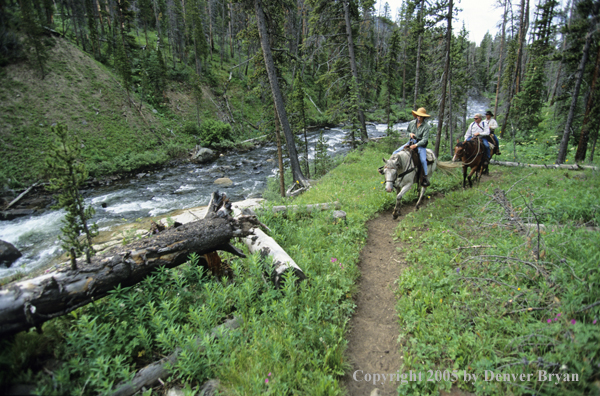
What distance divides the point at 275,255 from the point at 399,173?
5.76 metres

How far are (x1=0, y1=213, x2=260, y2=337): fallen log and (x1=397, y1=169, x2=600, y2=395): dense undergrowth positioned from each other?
3.48 metres

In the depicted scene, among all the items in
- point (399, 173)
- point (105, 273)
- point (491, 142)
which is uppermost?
point (491, 142)

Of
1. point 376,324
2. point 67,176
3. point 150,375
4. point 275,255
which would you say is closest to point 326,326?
point 376,324

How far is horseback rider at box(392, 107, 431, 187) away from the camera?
28.7 feet

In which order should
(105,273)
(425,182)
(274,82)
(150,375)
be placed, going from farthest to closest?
(274,82) < (425,182) < (105,273) < (150,375)

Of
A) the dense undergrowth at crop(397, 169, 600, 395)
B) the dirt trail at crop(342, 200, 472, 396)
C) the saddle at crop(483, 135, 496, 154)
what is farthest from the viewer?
the saddle at crop(483, 135, 496, 154)

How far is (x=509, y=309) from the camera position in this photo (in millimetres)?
3660

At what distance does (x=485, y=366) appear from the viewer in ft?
10.3

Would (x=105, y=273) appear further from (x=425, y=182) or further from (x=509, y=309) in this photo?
(x=425, y=182)

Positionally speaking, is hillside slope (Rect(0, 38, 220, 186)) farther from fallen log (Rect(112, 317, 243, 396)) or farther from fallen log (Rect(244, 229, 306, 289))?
fallen log (Rect(112, 317, 243, 396))

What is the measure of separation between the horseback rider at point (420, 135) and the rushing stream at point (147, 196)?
10.8 meters

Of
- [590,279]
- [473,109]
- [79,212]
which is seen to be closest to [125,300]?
[79,212]

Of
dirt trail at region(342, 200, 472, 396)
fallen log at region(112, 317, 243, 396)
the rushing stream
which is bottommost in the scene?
the rushing stream

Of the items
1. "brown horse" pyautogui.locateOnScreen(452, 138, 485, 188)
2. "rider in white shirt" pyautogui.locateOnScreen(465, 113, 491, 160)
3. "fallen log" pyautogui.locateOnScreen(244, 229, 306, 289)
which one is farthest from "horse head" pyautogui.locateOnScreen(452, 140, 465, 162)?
"fallen log" pyautogui.locateOnScreen(244, 229, 306, 289)
